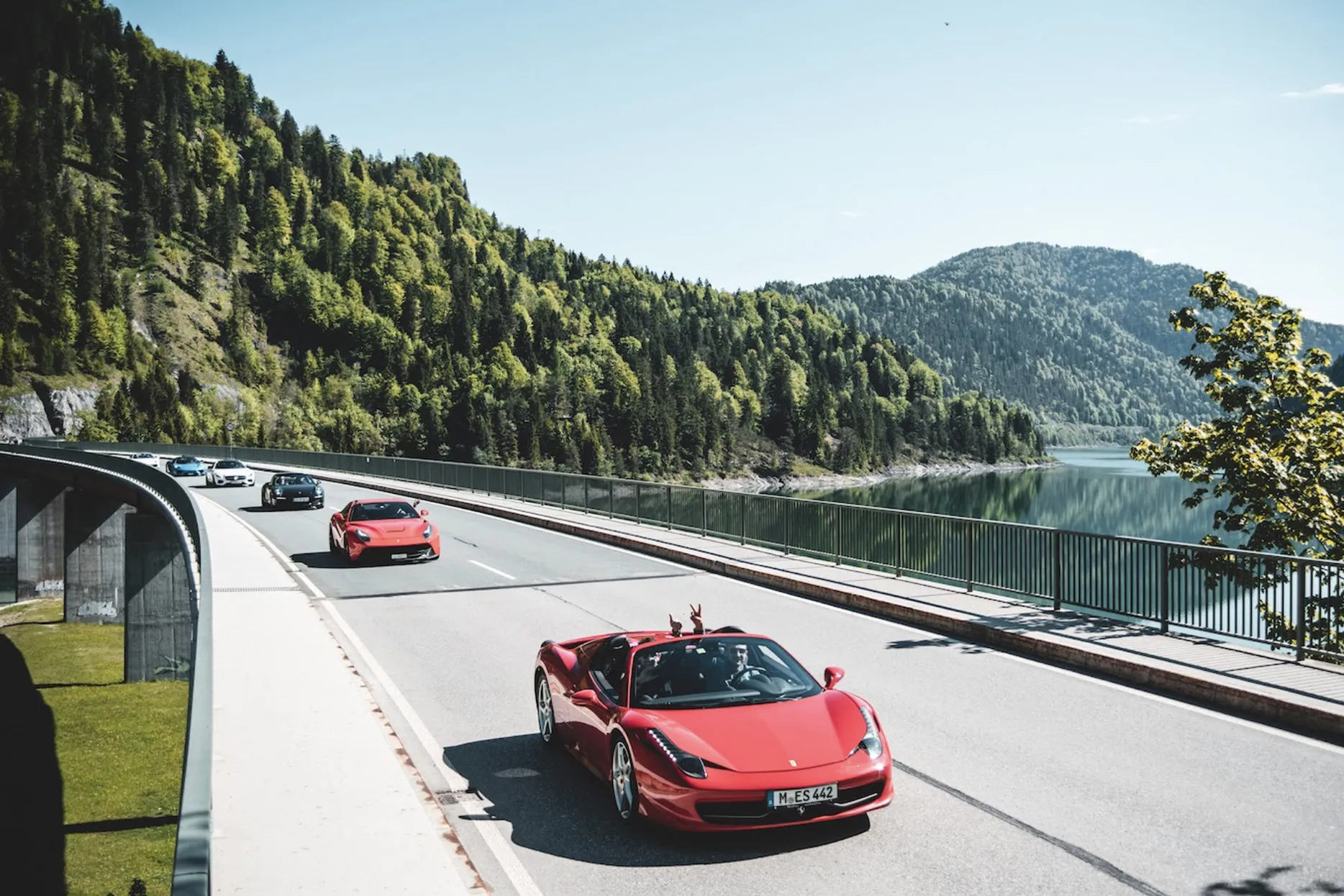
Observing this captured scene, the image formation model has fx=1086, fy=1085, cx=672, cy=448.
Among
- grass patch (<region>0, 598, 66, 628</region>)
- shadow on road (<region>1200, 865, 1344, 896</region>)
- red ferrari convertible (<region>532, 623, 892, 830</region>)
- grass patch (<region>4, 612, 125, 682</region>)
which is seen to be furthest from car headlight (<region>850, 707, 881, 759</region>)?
grass patch (<region>0, 598, 66, 628</region>)

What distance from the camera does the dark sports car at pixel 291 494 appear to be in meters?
35.6

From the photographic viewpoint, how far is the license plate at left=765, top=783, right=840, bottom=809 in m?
6.37

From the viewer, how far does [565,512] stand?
32.6 meters

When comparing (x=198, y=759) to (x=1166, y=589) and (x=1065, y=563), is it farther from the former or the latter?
(x=1065, y=563)

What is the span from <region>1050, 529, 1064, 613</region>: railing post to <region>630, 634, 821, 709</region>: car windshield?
7.28 m

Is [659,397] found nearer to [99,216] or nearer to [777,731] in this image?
[99,216]

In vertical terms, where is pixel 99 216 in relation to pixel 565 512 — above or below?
above

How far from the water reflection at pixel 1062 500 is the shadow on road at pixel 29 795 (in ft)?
227

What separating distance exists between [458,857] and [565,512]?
86.7ft

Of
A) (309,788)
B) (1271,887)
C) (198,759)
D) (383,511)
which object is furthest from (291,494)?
(1271,887)

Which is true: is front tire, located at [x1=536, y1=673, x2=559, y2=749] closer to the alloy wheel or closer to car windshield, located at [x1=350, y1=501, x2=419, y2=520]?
the alloy wheel

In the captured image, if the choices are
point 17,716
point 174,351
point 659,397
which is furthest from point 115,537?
point 659,397

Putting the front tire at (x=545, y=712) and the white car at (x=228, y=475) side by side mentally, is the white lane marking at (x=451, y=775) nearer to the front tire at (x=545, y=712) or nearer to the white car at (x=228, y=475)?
the front tire at (x=545, y=712)

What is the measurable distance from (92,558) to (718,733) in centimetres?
4506
